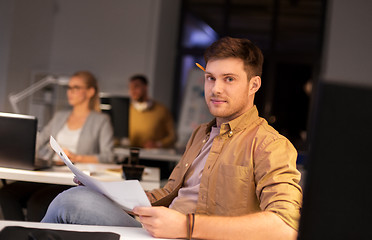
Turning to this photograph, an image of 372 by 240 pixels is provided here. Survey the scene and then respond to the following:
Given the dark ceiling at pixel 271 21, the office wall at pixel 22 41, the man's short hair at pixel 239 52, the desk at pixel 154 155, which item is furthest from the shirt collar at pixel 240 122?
the dark ceiling at pixel 271 21

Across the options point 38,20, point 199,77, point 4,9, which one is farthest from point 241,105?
point 38,20

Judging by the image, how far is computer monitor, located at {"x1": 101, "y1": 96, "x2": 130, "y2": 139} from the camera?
4.34m

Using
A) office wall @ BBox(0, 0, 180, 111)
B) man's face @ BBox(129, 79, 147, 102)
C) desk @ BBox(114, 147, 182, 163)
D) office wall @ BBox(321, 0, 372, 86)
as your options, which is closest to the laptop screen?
desk @ BBox(114, 147, 182, 163)

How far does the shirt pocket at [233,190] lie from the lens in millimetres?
1462

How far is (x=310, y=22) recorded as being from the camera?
7.82m

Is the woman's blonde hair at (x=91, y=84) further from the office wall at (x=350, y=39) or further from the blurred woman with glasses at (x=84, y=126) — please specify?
the office wall at (x=350, y=39)

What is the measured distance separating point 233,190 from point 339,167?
0.78m

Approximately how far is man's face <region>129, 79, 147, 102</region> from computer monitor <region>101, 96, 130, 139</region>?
2.88 ft

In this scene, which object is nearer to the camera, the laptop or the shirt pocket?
the shirt pocket

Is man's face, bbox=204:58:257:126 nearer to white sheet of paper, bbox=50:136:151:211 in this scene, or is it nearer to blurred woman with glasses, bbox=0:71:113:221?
white sheet of paper, bbox=50:136:151:211

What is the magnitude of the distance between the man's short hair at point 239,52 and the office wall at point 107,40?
19.4 ft

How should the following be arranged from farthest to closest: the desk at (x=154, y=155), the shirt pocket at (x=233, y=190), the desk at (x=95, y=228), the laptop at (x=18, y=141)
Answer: the desk at (x=154, y=155), the laptop at (x=18, y=141), the shirt pocket at (x=233, y=190), the desk at (x=95, y=228)

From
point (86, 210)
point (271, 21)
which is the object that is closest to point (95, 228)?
point (86, 210)

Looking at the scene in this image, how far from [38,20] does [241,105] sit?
6535mm
